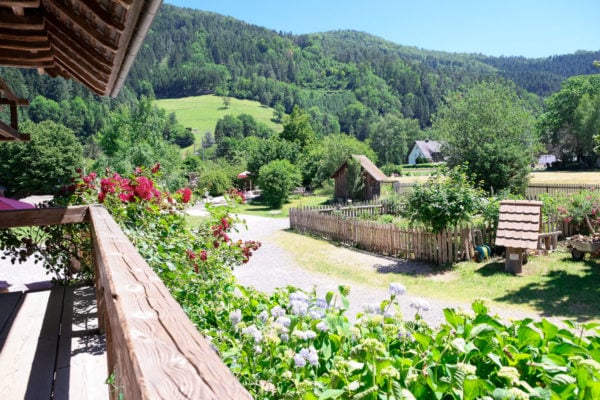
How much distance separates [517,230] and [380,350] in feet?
35.5

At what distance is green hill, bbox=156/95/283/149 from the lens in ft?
417

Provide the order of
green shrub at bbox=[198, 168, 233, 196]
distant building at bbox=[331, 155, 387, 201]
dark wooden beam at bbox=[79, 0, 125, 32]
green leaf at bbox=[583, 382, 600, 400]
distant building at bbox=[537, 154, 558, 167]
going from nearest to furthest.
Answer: green leaf at bbox=[583, 382, 600, 400]
dark wooden beam at bbox=[79, 0, 125, 32]
distant building at bbox=[331, 155, 387, 201]
green shrub at bbox=[198, 168, 233, 196]
distant building at bbox=[537, 154, 558, 167]

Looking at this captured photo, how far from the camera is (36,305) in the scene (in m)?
4.33

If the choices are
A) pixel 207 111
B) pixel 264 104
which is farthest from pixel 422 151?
pixel 264 104

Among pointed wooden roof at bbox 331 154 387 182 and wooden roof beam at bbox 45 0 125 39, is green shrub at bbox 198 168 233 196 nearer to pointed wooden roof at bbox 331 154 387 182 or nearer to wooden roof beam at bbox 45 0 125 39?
pointed wooden roof at bbox 331 154 387 182

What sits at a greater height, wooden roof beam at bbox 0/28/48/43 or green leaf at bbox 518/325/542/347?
wooden roof beam at bbox 0/28/48/43

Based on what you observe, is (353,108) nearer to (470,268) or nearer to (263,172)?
(263,172)

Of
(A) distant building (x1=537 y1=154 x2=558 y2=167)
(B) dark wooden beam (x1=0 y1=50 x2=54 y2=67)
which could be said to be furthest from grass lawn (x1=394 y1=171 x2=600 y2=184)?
(B) dark wooden beam (x1=0 y1=50 x2=54 y2=67)

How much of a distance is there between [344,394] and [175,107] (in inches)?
5866

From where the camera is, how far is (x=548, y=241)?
41.3 feet

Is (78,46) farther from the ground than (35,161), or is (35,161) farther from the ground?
(35,161)

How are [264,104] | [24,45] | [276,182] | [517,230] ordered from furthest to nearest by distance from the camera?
[264,104] < [276,182] < [517,230] < [24,45]

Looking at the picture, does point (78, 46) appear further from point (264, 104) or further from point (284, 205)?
point (264, 104)

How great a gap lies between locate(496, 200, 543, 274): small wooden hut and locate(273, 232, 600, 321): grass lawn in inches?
15.2
